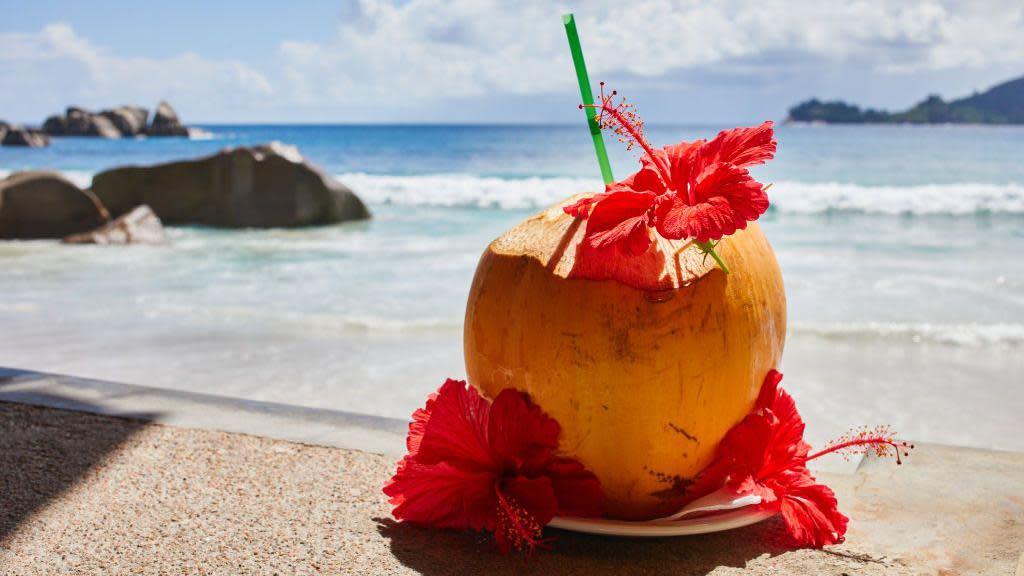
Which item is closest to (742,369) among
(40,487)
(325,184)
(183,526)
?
(183,526)

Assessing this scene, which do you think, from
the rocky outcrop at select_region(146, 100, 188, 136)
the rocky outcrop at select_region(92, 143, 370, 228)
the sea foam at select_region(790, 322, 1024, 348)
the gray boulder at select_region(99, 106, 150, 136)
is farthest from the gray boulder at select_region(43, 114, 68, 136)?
the sea foam at select_region(790, 322, 1024, 348)

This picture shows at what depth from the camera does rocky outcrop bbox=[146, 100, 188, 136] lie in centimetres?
5872

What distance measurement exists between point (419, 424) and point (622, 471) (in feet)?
1.57

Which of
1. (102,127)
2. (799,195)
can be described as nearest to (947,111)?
(799,195)

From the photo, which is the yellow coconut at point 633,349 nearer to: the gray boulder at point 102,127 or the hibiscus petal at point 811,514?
the hibiscus petal at point 811,514

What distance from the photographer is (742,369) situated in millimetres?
1953

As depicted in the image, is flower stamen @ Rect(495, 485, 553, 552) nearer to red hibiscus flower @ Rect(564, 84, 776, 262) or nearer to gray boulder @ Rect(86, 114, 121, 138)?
red hibiscus flower @ Rect(564, 84, 776, 262)

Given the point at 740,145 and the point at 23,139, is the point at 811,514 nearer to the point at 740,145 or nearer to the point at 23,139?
the point at 740,145

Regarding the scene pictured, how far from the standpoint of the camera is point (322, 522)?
6.88 ft

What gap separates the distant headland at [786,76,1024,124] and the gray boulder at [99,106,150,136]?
146 ft

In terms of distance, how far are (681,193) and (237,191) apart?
402 inches

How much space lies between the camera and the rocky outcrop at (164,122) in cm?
5872

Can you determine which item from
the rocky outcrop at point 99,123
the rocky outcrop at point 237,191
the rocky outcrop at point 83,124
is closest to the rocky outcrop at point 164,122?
the rocky outcrop at point 99,123

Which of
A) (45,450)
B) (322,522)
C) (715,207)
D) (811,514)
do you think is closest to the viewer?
(715,207)
